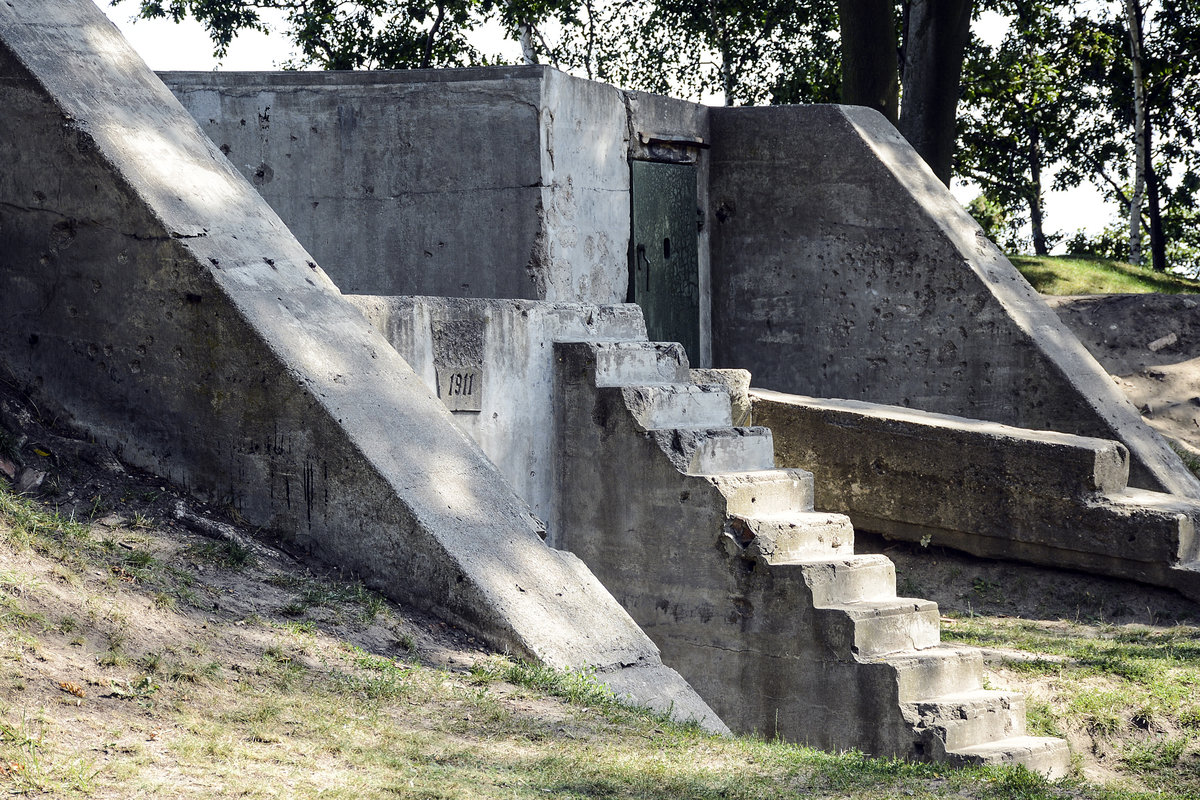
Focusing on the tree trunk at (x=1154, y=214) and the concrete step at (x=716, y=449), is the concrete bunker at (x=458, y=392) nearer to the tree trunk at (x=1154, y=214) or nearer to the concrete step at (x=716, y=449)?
the concrete step at (x=716, y=449)

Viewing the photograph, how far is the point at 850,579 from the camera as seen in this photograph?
598 cm

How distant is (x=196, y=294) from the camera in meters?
4.87

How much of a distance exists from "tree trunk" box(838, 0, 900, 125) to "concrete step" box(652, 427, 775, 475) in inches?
277

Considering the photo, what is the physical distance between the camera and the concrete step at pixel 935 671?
5617mm

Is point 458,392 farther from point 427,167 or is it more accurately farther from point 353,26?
point 353,26

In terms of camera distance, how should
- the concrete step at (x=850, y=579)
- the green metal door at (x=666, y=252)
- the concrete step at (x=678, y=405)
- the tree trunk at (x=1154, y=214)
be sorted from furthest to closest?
the tree trunk at (x=1154, y=214) < the green metal door at (x=666, y=252) < the concrete step at (x=678, y=405) < the concrete step at (x=850, y=579)

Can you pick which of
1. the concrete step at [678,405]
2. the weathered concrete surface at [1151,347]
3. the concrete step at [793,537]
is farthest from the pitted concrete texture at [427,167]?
the weathered concrete surface at [1151,347]

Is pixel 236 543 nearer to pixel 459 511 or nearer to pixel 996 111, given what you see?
pixel 459 511

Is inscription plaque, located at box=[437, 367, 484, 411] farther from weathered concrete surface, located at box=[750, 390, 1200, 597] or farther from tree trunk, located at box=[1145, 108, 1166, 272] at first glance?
tree trunk, located at box=[1145, 108, 1166, 272]

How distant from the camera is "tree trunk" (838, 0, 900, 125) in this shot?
1255 cm

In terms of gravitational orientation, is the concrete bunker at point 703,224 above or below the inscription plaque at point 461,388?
above

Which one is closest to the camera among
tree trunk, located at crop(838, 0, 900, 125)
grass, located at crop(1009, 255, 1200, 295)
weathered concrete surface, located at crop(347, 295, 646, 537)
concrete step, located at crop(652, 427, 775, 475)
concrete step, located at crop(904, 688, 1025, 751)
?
concrete step, located at crop(904, 688, 1025, 751)

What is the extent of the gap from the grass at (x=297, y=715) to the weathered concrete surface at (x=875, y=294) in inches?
179

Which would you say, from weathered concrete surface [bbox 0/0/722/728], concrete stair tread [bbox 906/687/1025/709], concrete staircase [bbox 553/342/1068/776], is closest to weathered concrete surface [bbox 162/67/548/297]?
concrete staircase [bbox 553/342/1068/776]
